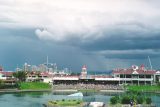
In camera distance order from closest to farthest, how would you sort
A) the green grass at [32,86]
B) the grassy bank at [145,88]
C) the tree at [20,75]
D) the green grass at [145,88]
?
the grassy bank at [145,88], the green grass at [145,88], the green grass at [32,86], the tree at [20,75]

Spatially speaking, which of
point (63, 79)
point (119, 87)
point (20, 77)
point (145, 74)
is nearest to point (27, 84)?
point (20, 77)

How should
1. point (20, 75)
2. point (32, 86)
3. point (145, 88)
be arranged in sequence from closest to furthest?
point (145, 88) < point (32, 86) < point (20, 75)

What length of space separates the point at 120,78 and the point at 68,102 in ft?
238

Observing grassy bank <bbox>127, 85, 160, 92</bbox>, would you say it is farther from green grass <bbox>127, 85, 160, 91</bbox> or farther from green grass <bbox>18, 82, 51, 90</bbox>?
green grass <bbox>18, 82, 51, 90</bbox>

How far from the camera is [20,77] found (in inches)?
5595

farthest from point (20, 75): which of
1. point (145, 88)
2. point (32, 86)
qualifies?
point (145, 88)

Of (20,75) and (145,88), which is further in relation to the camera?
(20,75)

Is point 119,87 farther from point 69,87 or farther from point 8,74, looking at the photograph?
point 8,74

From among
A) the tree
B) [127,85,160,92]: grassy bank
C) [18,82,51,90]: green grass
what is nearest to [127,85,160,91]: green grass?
[127,85,160,92]: grassy bank

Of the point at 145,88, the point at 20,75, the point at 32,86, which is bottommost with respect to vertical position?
the point at 145,88

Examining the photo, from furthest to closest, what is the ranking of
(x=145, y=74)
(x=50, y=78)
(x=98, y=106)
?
1. (x=50, y=78)
2. (x=145, y=74)
3. (x=98, y=106)

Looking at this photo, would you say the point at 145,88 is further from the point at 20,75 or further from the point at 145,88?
the point at 20,75

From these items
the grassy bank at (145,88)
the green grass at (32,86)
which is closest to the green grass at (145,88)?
the grassy bank at (145,88)

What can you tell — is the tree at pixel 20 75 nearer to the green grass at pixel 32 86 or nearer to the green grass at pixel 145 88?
the green grass at pixel 32 86
